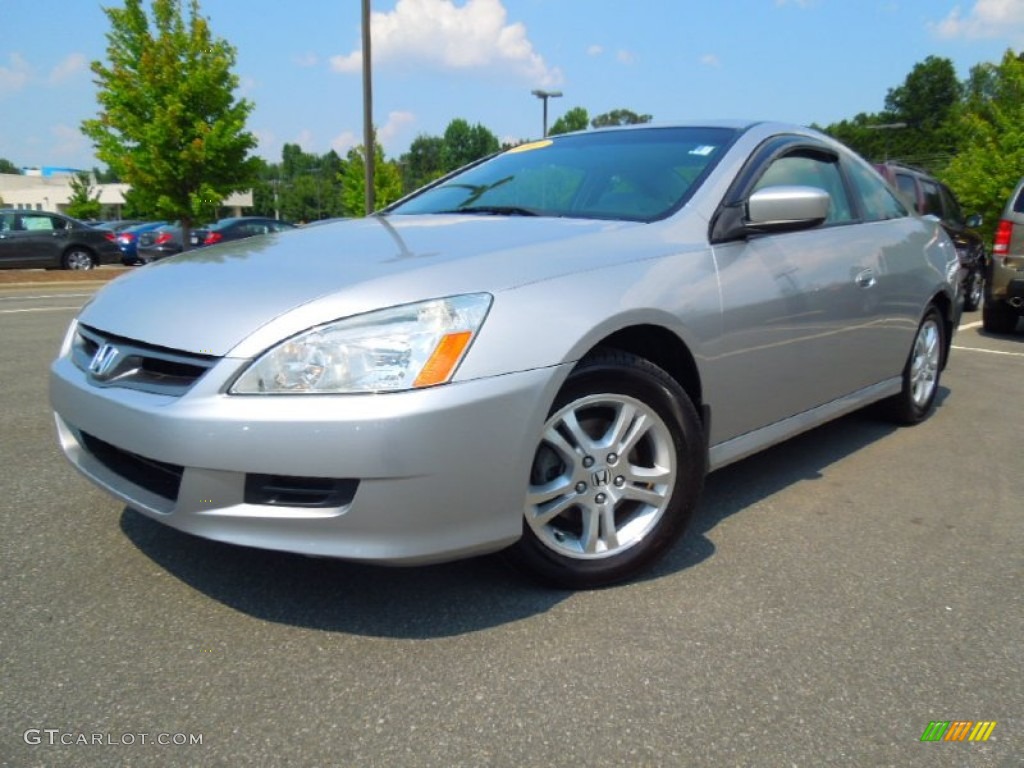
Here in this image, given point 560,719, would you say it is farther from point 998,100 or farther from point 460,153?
point 460,153

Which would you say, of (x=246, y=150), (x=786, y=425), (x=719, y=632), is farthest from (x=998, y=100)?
(x=719, y=632)

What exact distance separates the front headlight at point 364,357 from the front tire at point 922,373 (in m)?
3.17

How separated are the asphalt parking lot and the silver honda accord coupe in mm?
273

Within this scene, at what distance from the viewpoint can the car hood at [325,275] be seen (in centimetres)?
214

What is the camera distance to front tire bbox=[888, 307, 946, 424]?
442 cm

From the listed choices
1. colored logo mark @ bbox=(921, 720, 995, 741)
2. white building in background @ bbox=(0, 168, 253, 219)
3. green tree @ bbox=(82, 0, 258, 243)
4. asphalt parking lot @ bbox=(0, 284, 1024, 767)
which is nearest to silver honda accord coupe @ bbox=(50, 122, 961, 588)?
asphalt parking lot @ bbox=(0, 284, 1024, 767)

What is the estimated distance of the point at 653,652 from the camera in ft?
7.09

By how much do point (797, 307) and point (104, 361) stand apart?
7.89 feet

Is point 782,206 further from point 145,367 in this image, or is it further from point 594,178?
point 145,367

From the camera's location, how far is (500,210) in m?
3.21

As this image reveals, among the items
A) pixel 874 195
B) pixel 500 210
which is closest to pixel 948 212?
pixel 874 195

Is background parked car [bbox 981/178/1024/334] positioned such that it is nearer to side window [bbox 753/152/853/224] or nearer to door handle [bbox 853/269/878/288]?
side window [bbox 753/152/853/224]

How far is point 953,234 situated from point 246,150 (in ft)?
48.3

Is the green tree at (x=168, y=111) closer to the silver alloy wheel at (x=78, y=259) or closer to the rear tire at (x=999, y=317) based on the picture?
the silver alloy wheel at (x=78, y=259)
